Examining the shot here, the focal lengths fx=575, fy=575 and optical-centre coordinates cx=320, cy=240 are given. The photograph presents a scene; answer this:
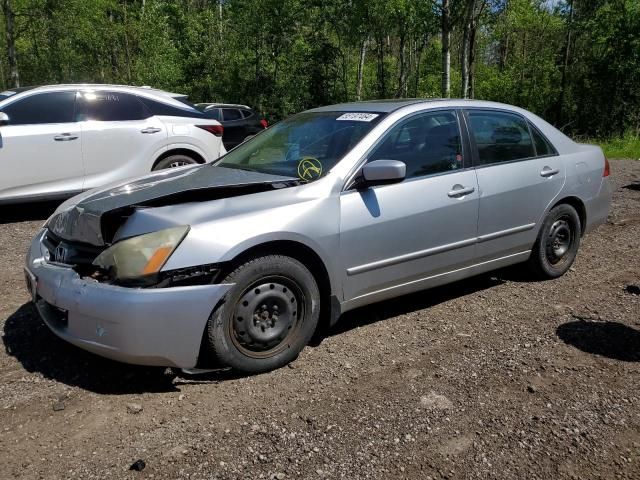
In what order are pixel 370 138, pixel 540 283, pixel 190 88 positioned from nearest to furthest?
pixel 370 138
pixel 540 283
pixel 190 88

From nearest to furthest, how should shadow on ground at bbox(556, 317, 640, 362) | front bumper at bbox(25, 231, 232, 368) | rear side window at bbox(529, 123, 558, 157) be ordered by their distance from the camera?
front bumper at bbox(25, 231, 232, 368), shadow on ground at bbox(556, 317, 640, 362), rear side window at bbox(529, 123, 558, 157)

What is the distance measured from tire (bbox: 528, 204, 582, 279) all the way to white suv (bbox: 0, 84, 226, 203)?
4.78 meters

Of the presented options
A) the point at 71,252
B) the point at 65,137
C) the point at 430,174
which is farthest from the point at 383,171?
the point at 65,137

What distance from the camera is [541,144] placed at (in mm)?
4992

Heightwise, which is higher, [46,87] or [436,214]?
[46,87]

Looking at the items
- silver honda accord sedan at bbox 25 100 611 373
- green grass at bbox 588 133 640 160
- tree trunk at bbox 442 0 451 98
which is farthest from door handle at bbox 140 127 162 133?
tree trunk at bbox 442 0 451 98

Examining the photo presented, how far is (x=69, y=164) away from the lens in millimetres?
7172

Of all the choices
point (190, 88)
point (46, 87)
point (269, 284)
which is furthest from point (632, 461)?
point (190, 88)

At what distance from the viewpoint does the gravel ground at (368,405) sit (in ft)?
8.53

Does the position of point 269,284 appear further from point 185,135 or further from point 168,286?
point 185,135

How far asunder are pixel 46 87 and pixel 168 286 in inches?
216

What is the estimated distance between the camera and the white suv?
22.7 feet

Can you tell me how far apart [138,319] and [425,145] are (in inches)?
93.2

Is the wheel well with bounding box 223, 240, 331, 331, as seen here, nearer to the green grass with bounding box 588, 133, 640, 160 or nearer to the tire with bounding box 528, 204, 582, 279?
the tire with bounding box 528, 204, 582, 279
